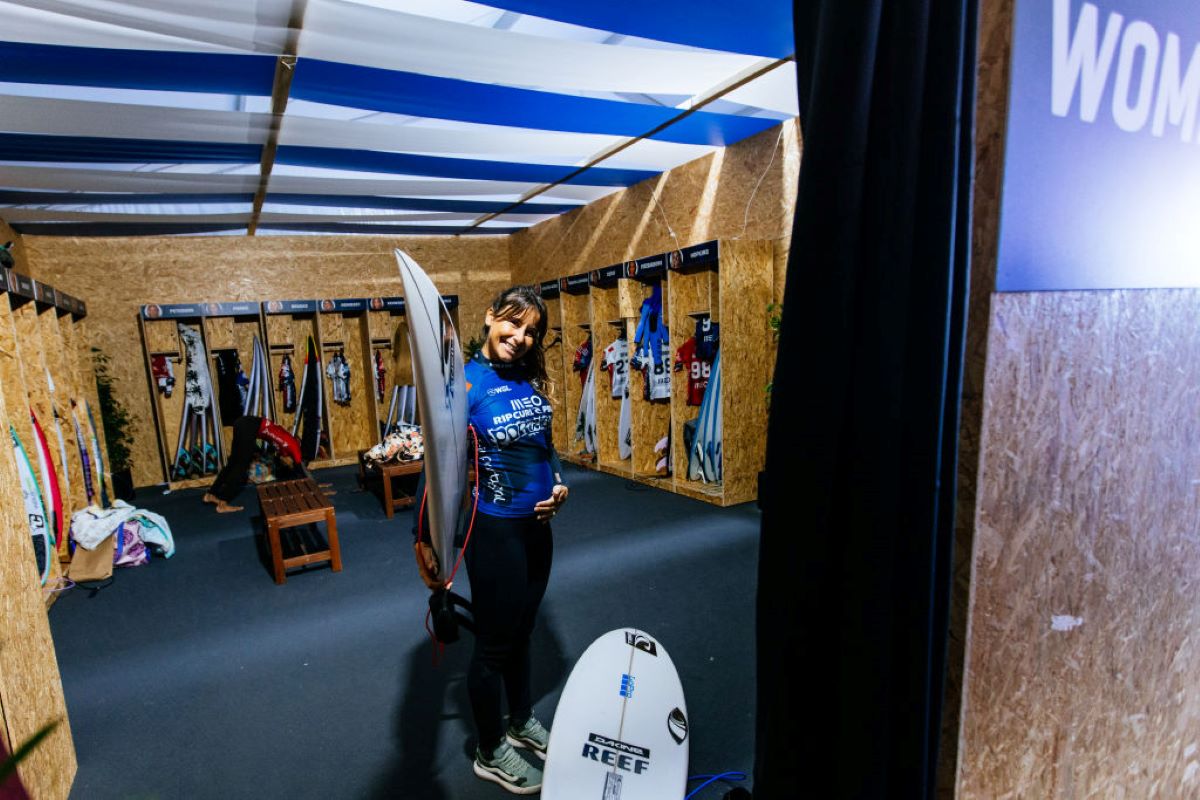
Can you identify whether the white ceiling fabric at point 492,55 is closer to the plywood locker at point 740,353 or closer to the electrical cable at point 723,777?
the plywood locker at point 740,353

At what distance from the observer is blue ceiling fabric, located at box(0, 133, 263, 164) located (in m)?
3.23

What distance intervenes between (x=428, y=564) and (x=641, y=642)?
926 millimetres

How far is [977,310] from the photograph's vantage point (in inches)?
30.0

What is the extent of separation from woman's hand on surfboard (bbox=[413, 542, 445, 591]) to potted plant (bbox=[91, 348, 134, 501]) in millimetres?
5448

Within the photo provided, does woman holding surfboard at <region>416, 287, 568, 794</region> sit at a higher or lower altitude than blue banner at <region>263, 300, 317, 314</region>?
lower

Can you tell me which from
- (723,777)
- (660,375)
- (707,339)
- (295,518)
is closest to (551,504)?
(723,777)

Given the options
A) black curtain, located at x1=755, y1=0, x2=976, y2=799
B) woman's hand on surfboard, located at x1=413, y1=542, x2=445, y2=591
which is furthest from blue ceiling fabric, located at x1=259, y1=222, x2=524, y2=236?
black curtain, located at x1=755, y1=0, x2=976, y2=799

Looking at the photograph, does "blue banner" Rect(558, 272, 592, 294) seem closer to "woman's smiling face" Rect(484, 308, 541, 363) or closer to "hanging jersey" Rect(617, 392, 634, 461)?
"hanging jersey" Rect(617, 392, 634, 461)

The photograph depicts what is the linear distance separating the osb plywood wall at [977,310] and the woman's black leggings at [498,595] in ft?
3.54

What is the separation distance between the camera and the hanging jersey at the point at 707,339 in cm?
452

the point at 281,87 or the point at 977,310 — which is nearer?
the point at 977,310

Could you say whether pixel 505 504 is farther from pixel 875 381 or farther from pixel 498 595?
pixel 875 381

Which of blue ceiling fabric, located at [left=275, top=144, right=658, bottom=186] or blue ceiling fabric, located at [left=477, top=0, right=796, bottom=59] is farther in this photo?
blue ceiling fabric, located at [left=275, top=144, right=658, bottom=186]

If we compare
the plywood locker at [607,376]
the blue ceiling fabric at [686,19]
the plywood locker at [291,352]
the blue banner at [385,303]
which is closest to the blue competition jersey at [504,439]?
the blue ceiling fabric at [686,19]
